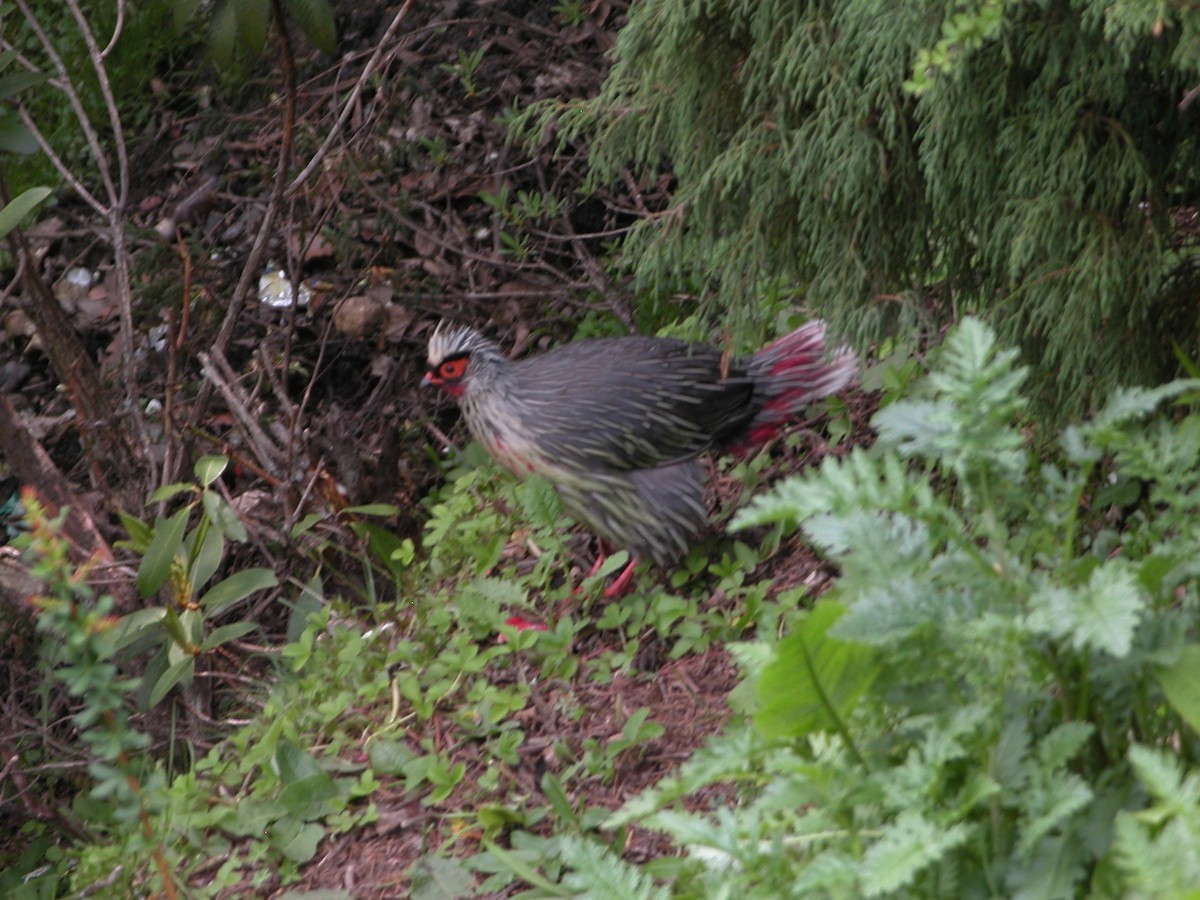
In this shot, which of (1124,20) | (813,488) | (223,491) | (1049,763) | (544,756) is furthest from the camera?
(223,491)

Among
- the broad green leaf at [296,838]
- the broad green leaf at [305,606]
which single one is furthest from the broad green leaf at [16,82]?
the broad green leaf at [296,838]

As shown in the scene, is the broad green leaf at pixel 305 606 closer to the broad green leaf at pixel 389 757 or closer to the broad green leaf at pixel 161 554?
the broad green leaf at pixel 161 554

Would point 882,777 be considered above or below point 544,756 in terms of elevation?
above

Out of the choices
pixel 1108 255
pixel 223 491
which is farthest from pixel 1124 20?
pixel 223 491

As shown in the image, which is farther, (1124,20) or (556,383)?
(556,383)

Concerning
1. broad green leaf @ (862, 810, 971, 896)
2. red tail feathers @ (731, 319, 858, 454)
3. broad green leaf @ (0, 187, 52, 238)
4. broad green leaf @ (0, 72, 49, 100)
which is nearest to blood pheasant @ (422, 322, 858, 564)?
red tail feathers @ (731, 319, 858, 454)

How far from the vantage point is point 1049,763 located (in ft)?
6.76

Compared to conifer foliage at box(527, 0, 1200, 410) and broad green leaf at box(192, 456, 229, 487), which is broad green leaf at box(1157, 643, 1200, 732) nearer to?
conifer foliage at box(527, 0, 1200, 410)

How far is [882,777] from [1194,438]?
0.79 m

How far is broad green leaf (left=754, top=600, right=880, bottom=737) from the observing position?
2.23 metres

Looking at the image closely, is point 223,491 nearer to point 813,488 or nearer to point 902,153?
point 902,153

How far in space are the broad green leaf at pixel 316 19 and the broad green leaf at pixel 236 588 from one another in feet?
6.55

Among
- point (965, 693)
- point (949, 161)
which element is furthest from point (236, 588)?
point (965, 693)

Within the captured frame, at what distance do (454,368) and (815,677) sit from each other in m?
2.79
